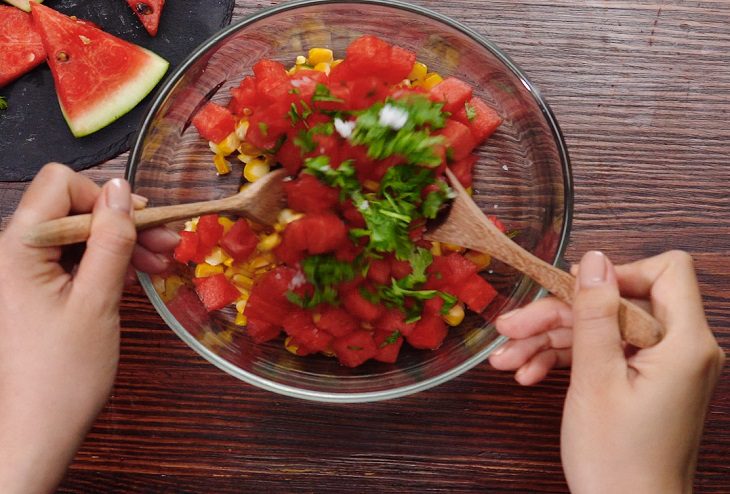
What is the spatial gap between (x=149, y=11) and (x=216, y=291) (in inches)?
32.0

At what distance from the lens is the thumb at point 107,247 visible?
1269 millimetres

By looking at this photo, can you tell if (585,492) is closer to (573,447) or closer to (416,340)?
(573,447)

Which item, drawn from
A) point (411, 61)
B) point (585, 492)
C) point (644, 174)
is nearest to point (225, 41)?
point (411, 61)

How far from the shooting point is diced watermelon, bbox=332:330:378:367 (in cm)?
163

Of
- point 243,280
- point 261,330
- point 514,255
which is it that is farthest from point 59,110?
point 514,255

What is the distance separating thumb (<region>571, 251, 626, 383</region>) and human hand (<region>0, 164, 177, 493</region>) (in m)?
0.87

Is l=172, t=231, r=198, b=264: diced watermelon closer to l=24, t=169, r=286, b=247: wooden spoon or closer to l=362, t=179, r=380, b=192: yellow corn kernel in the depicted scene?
Answer: l=24, t=169, r=286, b=247: wooden spoon

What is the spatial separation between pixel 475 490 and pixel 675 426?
0.63 meters

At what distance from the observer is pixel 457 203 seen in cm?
153

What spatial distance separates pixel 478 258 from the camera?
1.70 metres

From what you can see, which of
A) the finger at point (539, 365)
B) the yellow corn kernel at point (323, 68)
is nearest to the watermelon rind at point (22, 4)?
→ the yellow corn kernel at point (323, 68)

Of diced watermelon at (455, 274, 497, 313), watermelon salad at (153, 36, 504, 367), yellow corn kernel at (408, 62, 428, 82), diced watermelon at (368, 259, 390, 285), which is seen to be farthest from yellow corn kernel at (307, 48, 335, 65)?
diced watermelon at (455, 274, 497, 313)

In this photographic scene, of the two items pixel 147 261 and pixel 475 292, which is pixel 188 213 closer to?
pixel 147 261

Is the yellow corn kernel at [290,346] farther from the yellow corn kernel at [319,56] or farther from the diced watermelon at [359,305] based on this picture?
the yellow corn kernel at [319,56]
